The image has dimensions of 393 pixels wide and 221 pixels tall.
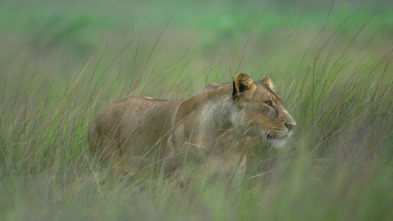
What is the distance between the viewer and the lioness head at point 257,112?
5.01 meters

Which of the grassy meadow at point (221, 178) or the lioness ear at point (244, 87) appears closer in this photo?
the grassy meadow at point (221, 178)

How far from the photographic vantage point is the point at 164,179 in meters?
5.16

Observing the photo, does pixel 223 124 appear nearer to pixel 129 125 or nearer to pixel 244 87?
pixel 244 87

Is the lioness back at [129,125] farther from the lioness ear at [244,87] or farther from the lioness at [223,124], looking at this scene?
the lioness ear at [244,87]

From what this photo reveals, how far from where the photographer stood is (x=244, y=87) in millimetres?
5121

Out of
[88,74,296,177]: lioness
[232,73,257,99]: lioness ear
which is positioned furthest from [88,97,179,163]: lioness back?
[232,73,257,99]: lioness ear

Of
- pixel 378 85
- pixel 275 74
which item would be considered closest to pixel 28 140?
pixel 275 74

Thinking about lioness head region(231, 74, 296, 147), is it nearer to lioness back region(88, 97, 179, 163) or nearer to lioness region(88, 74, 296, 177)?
lioness region(88, 74, 296, 177)

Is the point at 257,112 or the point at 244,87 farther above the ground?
the point at 244,87

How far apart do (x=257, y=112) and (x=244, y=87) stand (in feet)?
0.72

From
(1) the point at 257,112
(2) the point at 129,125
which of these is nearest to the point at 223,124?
(1) the point at 257,112

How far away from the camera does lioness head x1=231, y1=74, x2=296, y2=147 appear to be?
5012 millimetres

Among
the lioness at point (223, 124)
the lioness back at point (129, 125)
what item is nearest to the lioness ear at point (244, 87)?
the lioness at point (223, 124)

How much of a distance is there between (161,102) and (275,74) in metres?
1.49
